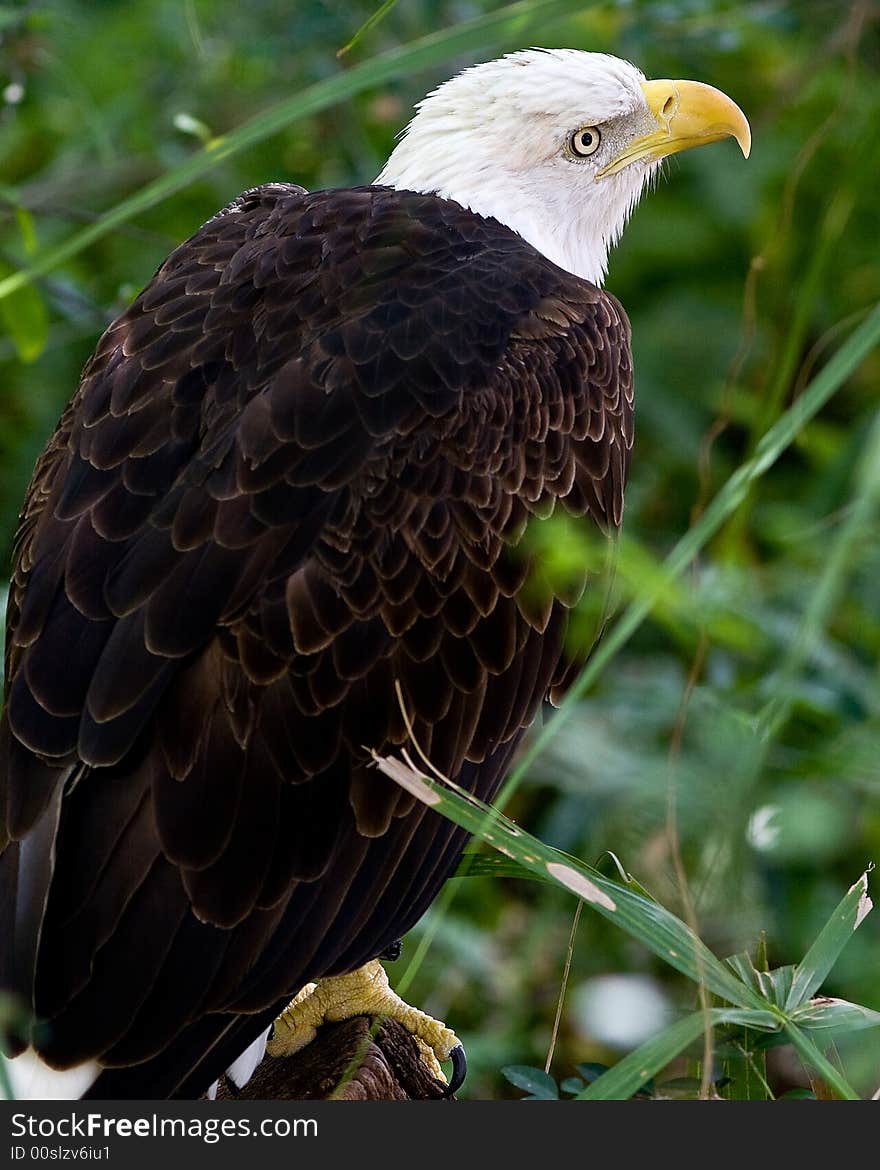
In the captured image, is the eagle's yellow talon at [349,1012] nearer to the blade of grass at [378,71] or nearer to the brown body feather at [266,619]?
the brown body feather at [266,619]

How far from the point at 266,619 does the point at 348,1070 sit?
96cm

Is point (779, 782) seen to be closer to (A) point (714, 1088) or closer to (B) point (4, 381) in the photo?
(A) point (714, 1088)

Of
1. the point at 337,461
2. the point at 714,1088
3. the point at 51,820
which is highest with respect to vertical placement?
the point at 337,461

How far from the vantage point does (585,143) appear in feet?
15.5

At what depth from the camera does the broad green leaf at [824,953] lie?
2.83m

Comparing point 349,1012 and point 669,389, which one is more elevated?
point 349,1012

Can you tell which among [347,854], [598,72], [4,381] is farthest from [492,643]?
[4,381]

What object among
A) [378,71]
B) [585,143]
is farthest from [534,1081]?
[585,143]

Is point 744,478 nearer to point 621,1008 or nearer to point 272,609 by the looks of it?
point 272,609

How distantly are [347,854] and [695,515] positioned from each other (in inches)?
52.9

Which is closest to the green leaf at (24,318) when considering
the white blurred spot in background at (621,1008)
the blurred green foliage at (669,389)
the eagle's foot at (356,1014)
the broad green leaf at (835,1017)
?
the blurred green foliage at (669,389)

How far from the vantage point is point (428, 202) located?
443 cm

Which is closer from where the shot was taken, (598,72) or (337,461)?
(337,461)

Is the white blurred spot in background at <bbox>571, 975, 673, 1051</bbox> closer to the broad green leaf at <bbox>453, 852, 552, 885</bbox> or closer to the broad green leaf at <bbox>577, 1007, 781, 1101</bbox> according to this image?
the broad green leaf at <bbox>453, 852, 552, 885</bbox>
